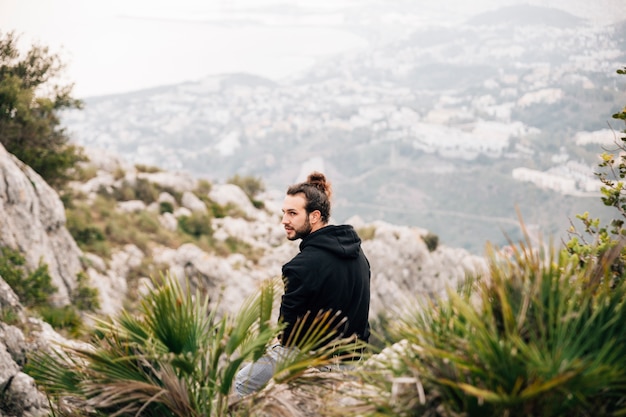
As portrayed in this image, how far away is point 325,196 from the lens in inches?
195

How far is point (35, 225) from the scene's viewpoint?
44.1 feet

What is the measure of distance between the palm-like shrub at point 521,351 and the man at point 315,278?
1.14 meters

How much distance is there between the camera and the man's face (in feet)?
15.6

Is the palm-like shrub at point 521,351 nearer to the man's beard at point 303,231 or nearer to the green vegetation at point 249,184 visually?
the man's beard at point 303,231

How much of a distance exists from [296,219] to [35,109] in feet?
59.5

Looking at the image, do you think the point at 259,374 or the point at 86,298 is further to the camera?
the point at 86,298

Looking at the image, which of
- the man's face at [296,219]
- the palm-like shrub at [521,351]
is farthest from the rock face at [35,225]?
the palm-like shrub at [521,351]

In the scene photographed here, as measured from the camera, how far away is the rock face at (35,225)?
1251 cm

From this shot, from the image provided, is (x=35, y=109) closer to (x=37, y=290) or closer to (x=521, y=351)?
(x=37, y=290)

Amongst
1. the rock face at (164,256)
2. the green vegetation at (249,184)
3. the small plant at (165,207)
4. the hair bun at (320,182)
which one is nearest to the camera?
the hair bun at (320,182)

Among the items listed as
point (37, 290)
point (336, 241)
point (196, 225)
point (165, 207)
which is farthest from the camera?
point (165, 207)

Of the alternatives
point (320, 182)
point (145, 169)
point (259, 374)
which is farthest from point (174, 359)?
point (145, 169)

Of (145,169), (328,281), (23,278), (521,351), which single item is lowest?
(23,278)

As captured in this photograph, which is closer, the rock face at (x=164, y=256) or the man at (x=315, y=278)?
the man at (x=315, y=278)
